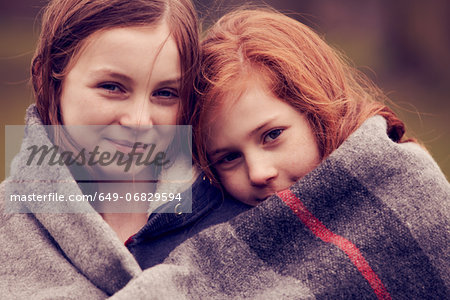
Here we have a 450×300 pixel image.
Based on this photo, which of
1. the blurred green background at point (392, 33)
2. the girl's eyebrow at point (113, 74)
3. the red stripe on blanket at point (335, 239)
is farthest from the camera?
the blurred green background at point (392, 33)

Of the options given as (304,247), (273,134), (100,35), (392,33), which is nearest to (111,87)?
(100,35)

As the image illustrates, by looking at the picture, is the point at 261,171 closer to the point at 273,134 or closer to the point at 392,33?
the point at 273,134

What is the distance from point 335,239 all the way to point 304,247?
0.22ft

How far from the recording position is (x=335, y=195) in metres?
1.19

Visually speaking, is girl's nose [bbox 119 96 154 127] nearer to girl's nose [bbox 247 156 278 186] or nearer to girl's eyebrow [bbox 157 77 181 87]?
girl's eyebrow [bbox 157 77 181 87]

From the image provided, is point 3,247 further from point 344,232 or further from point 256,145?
point 344,232

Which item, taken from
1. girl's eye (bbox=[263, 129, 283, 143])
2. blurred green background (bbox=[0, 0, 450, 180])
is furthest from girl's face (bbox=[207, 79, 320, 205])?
blurred green background (bbox=[0, 0, 450, 180])

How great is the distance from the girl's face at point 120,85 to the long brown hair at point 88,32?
0.09 ft

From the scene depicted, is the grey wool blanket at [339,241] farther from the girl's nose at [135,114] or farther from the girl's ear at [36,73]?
the girl's ear at [36,73]

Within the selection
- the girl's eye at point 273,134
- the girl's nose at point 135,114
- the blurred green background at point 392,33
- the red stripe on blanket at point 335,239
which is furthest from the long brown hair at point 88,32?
the blurred green background at point 392,33

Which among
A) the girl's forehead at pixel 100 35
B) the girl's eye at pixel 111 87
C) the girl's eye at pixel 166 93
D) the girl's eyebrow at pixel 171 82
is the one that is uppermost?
the girl's forehead at pixel 100 35

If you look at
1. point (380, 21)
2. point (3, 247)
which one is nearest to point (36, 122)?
point (3, 247)

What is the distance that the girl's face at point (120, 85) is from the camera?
1.29 meters

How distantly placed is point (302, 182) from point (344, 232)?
134 mm
